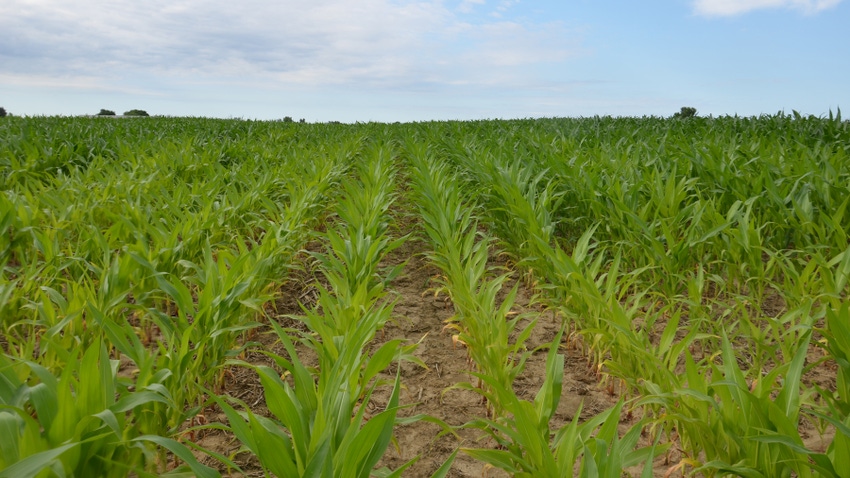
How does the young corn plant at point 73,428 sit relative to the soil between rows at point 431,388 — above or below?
above

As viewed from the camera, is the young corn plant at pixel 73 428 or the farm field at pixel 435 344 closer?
the young corn plant at pixel 73 428

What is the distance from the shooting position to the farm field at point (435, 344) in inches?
66.0

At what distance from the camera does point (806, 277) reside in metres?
3.19

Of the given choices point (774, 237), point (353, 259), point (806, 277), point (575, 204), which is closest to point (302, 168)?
point (575, 204)

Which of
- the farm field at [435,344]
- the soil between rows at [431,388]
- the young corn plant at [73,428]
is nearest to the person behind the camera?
the young corn plant at [73,428]

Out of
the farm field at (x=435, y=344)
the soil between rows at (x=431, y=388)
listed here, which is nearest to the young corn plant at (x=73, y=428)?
the farm field at (x=435, y=344)

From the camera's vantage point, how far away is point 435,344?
11.3 feet

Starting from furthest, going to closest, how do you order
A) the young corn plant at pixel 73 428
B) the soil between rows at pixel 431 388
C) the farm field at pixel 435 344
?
the soil between rows at pixel 431 388 → the farm field at pixel 435 344 → the young corn plant at pixel 73 428

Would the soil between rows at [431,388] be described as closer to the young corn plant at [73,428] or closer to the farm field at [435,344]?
the farm field at [435,344]

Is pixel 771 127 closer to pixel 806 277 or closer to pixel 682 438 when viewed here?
pixel 806 277

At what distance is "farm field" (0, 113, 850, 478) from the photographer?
168 centimetres

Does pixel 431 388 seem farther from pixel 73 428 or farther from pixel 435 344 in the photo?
pixel 73 428

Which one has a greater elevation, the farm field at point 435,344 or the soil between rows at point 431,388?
the farm field at point 435,344

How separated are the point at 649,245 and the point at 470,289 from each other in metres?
1.54
